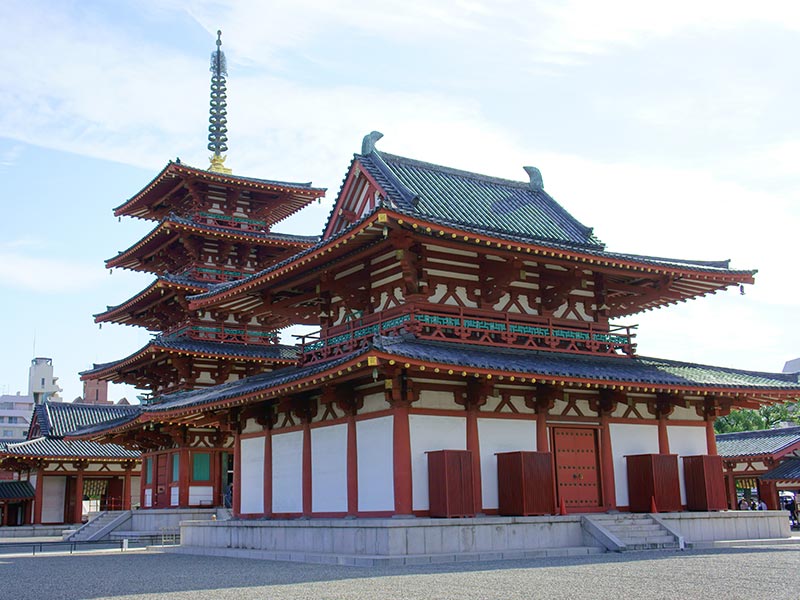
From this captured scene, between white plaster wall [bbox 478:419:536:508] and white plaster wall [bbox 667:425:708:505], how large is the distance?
5.61 metres

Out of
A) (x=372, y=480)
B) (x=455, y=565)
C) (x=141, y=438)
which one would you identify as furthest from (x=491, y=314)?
(x=141, y=438)

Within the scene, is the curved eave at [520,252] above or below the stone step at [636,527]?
above

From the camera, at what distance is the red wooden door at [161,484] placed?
143ft

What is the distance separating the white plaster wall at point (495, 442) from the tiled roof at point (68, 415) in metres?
37.5

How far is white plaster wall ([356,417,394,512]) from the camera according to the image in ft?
77.0

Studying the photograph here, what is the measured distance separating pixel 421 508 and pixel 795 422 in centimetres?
6196

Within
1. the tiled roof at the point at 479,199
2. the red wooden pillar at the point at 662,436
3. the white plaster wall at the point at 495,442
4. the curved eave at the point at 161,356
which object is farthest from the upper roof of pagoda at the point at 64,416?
the red wooden pillar at the point at 662,436

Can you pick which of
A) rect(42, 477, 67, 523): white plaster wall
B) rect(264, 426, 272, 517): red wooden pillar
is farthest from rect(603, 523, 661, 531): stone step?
rect(42, 477, 67, 523): white plaster wall

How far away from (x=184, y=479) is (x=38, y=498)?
16598 mm

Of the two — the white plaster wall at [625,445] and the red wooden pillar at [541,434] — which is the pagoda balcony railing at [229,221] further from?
the white plaster wall at [625,445]

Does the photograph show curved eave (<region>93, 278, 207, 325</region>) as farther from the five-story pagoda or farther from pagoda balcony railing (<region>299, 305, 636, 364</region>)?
pagoda balcony railing (<region>299, 305, 636, 364</region>)

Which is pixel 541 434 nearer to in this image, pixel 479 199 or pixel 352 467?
pixel 352 467

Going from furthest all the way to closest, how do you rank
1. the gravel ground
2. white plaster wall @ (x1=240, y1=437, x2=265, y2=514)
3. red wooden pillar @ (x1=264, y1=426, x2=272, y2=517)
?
white plaster wall @ (x1=240, y1=437, x2=265, y2=514)
red wooden pillar @ (x1=264, y1=426, x2=272, y2=517)
the gravel ground

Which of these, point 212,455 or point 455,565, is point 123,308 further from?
point 455,565
